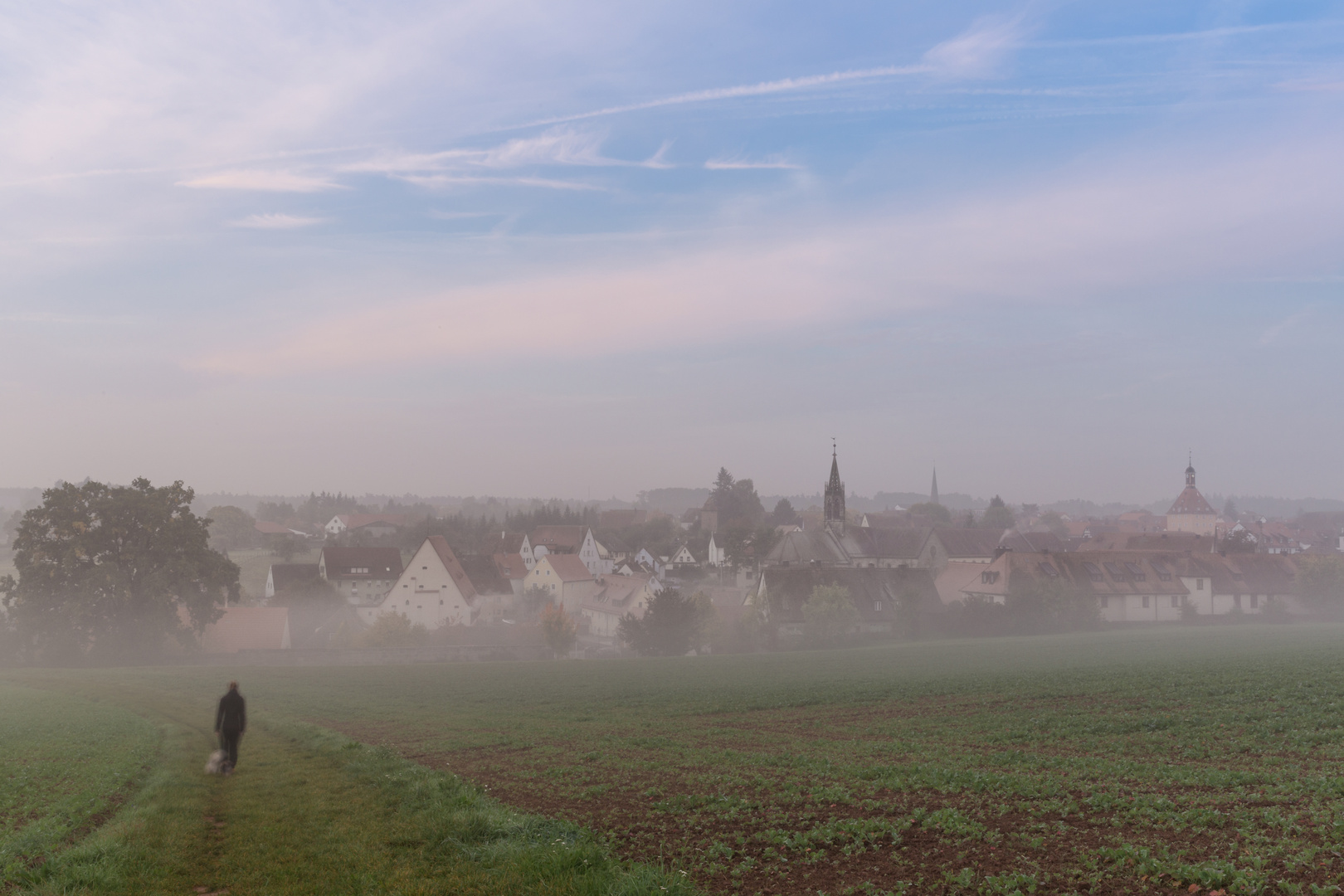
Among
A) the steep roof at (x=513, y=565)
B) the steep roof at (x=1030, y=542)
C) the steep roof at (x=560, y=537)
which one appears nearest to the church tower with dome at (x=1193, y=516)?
the steep roof at (x=1030, y=542)

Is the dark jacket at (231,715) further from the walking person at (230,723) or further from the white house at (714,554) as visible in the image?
the white house at (714,554)

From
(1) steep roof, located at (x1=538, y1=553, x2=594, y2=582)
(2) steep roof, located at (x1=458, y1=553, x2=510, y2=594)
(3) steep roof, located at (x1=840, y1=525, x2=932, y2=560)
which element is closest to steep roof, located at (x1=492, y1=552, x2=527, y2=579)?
(1) steep roof, located at (x1=538, y1=553, x2=594, y2=582)

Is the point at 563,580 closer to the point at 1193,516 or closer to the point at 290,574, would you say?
the point at 290,574

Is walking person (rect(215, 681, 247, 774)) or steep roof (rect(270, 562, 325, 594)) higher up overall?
walking person (rect(215, 681, 247, 774))

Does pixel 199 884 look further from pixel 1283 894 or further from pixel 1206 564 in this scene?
pixel 1206 564

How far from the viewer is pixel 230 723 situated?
60.7 ft

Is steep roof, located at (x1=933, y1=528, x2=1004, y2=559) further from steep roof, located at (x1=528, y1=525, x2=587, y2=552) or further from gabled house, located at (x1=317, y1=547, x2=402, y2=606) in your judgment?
gabled house, located at (x1=317, y1=547, x2=402, y2=606)

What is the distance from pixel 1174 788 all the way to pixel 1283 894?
6.29m

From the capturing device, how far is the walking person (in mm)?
18469

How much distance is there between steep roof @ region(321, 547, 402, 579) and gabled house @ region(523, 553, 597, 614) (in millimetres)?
20149

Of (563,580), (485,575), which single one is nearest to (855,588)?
(563,580)

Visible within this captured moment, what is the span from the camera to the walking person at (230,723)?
18469mm

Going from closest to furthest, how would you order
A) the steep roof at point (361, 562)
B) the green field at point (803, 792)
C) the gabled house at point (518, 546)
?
1. the green field at point (803, 792)
2. the steep roof at point (361, 562)
3. the gabled house at point (518, 546)

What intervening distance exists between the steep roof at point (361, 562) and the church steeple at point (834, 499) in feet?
231
